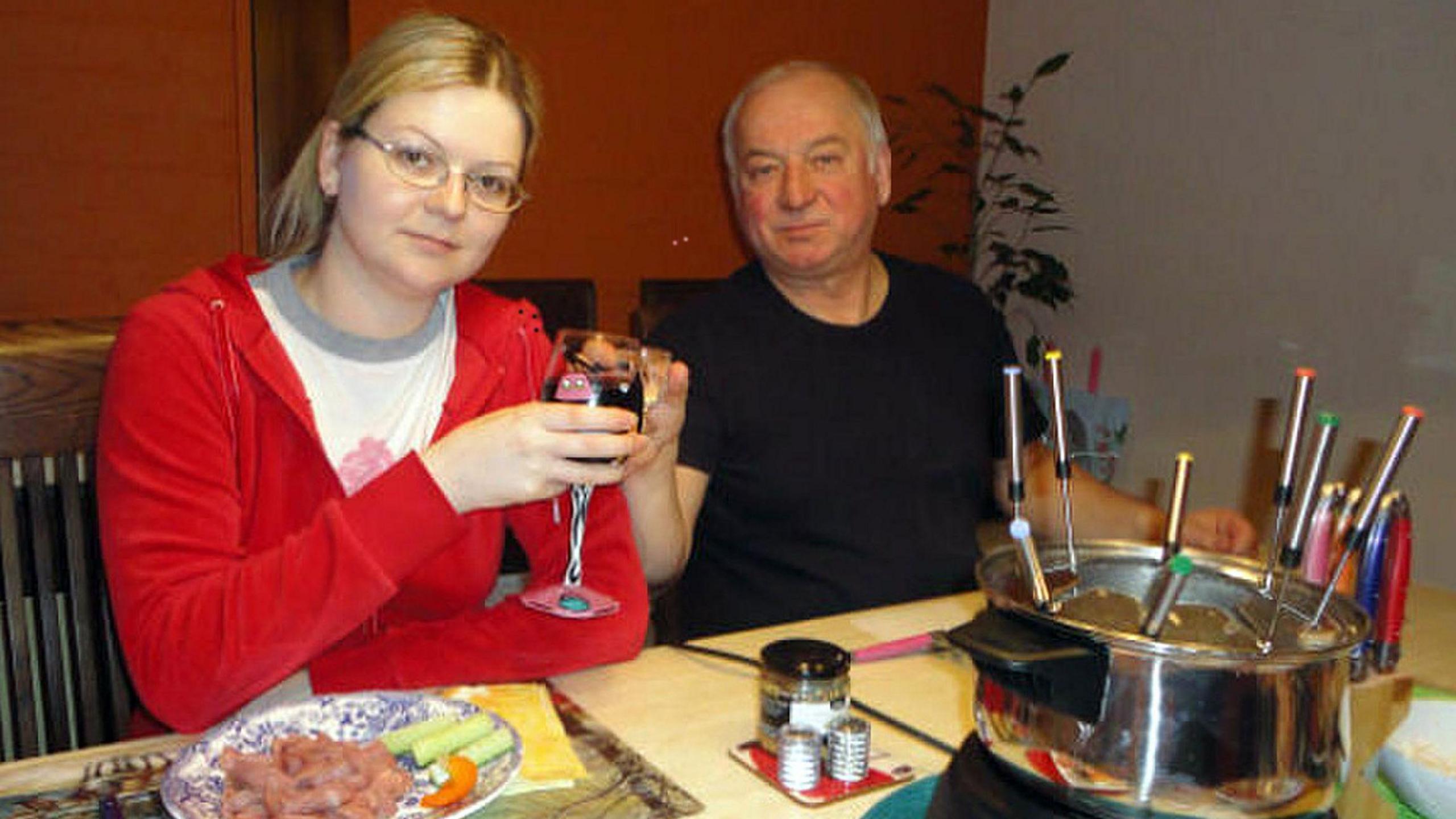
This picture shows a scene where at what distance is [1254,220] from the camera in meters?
3.38

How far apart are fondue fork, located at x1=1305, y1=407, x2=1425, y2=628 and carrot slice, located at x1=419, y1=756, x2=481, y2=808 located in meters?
0.60

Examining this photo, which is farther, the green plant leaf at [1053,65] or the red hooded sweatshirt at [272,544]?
the green plant leaf at [1053,65]

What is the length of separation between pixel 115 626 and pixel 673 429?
2.04ft

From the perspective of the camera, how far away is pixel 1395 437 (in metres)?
0.77

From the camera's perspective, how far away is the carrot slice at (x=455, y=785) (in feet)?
2.85

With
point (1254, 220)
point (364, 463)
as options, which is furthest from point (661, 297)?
point (1254, 220)

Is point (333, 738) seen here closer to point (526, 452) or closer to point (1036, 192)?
point (526, 452)

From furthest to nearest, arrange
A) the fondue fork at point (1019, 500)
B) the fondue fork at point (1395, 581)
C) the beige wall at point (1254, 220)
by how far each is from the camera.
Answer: the beige wall at point (1254, 220) < the fondue fork at point (1395, 581) < the fondue fork at point (1019, 500)

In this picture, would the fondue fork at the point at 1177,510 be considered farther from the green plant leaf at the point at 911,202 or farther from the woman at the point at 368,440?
the green plant leaf at the point at 911,202

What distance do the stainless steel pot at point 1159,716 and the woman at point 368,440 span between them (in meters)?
0.48

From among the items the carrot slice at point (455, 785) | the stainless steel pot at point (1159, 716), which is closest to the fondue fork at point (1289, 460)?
the stainless steel pot at point (1159, 716)

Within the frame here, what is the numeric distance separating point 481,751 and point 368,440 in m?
0.54

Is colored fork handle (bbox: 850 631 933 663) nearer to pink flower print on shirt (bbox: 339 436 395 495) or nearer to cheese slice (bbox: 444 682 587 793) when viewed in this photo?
cheese slice (bbox: 444 682 587 793)

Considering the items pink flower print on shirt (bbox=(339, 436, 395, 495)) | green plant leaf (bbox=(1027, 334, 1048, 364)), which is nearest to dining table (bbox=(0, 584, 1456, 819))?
pink flower print on shirt (bbox=(339, 436, 395, 495))
